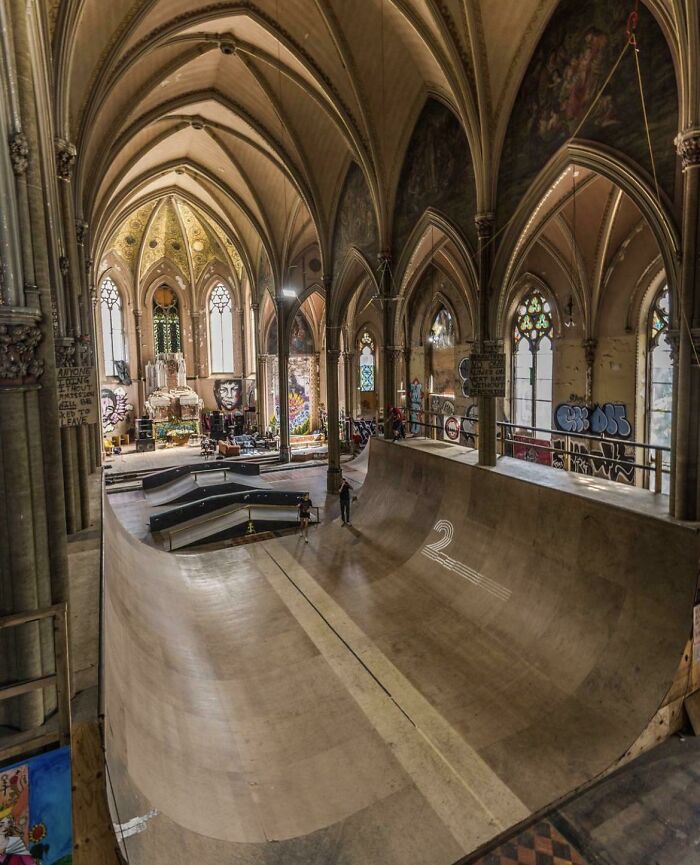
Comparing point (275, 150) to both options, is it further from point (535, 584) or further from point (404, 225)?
point (535, 584)

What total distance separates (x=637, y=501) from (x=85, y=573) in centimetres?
846

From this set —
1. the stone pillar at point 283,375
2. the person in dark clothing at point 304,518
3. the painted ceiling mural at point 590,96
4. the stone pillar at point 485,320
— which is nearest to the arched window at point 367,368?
the stone pillar at point 283,375

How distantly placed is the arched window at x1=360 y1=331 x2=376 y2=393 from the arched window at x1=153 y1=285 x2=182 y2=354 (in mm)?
11750

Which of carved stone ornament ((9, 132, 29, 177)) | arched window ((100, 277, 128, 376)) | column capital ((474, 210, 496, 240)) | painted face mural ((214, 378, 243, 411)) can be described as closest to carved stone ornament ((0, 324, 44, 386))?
carved stone ornament ((9, 132, 29, 177))

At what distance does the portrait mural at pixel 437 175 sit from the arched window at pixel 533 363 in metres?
7.89

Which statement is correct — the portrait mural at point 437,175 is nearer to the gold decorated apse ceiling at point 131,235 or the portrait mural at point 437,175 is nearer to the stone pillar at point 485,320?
the stone pillar at point 485,320

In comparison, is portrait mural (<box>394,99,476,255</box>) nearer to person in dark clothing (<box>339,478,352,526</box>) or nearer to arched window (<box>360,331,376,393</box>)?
person in dark clothing (<box>339,478,352,526</box>)

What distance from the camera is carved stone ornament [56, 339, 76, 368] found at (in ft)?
28.5

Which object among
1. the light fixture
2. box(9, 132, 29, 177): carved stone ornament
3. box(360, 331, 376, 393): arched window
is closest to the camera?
box(9, 132, 29, 177): carved stone ornament

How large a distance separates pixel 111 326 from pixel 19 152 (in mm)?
28827

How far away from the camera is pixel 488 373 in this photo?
1144 cm

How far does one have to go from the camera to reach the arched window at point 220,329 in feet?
108

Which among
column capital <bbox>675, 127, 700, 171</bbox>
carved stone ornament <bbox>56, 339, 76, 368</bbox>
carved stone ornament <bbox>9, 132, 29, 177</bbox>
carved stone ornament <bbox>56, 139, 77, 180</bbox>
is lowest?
carved stone ornament <bbox>56, 339, 76, 368</bbox>

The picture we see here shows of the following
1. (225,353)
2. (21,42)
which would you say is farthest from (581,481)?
(225,353)
